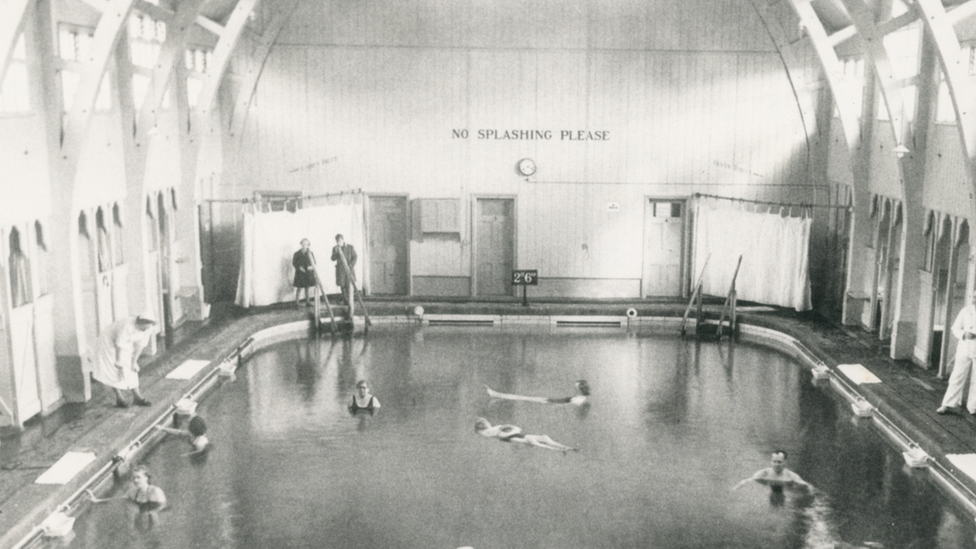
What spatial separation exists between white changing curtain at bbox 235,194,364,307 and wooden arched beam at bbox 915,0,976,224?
40.7 ft

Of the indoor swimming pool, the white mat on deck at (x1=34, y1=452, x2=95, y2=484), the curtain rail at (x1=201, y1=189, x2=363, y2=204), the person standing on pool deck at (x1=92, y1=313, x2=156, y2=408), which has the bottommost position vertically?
the indoor swimming pool

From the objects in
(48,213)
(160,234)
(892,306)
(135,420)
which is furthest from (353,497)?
(892,306)

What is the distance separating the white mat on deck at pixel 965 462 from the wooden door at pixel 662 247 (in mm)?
10935

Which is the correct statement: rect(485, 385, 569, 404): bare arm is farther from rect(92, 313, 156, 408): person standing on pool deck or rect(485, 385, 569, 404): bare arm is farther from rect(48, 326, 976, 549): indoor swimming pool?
rect(92, 313, 156, 408): person standing on pool deck

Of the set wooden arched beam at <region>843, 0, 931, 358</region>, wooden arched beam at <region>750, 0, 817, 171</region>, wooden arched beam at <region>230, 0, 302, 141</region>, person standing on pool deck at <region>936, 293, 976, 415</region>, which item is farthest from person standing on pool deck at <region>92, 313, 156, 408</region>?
wooden arched beam at <region>750, 0, 817, 171</region>

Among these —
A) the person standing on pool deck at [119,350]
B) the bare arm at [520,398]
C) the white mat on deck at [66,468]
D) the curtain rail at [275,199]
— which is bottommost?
the bare arm at [520,398]

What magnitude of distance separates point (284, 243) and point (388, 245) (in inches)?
108

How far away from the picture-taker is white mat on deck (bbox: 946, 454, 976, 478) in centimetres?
1144

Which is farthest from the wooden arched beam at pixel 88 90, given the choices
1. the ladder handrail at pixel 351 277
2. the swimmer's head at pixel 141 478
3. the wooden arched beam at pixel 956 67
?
the wooden arched beam at pixel 956 67

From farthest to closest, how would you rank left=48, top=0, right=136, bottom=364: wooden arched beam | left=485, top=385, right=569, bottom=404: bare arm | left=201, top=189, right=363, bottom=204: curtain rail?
left=201, top=189, right=363, bottom=204: curtain rail
left=485, top=385, right=569, bottom=404: bare arm
left=48, top=0, right=136, bottom=364: wooden arched beam

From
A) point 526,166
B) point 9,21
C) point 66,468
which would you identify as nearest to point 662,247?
point 526,166

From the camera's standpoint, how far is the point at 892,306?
17922 mm

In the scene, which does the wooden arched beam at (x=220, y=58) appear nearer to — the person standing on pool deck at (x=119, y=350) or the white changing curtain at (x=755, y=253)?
the person standing on pool deck at (x=119, y=350)

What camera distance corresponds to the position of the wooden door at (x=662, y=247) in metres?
22.4
